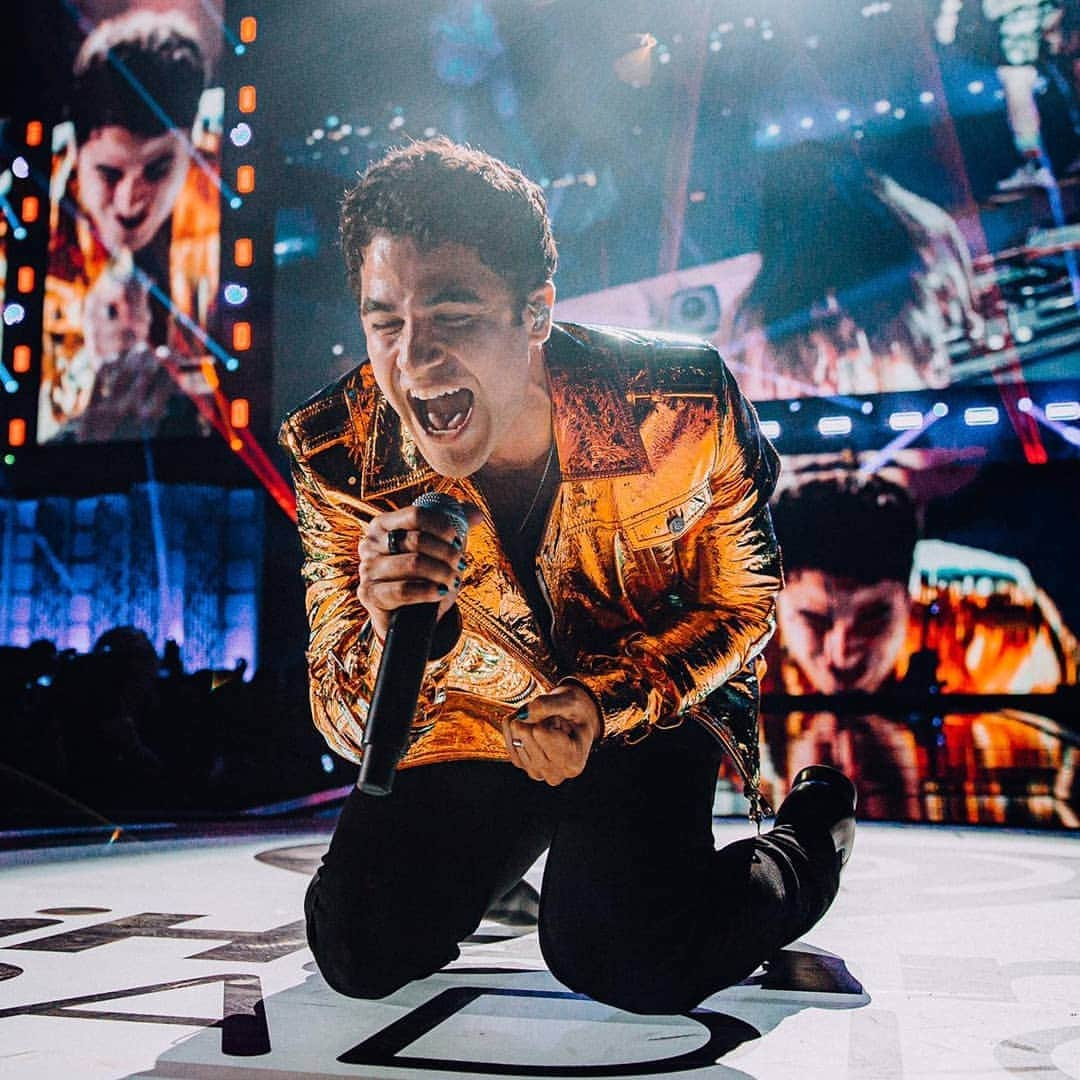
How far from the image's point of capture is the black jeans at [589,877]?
1.42 m

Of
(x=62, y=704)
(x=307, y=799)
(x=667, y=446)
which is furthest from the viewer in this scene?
(x=307, y=799)

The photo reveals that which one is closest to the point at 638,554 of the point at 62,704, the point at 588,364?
the point at 588,364

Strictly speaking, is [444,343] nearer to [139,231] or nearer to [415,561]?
[415,561]

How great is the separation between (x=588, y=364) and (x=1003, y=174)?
11976 millimetres

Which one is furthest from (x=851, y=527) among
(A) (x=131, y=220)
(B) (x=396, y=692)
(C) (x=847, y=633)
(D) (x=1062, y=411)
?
(B) (x=396, y=692)

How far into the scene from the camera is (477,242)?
142 cm

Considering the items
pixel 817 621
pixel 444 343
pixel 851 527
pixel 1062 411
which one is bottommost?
pixel 444 343

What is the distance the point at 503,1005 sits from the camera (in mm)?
1476

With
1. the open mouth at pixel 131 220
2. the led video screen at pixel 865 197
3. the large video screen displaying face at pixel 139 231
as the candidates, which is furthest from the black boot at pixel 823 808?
the open mouth at pixel 131 220

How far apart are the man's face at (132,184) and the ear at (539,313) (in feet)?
60.4

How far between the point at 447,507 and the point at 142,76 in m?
20.0

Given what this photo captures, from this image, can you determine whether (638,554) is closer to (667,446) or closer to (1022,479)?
(667,446)

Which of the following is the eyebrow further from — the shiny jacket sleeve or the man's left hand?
the man's left hand

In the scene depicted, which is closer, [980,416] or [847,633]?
[980,416]
